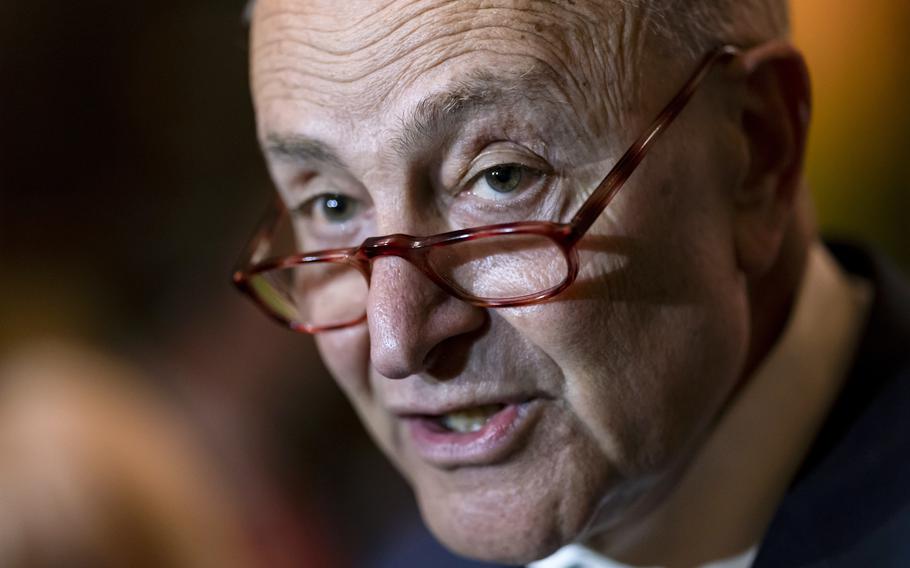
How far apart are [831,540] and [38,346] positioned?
1848 mm

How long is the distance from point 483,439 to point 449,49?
1.54 ft

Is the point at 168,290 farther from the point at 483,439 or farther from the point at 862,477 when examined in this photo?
the point at 862,477

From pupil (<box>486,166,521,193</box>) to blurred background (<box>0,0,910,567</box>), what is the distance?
4.09ft

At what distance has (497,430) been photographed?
114cm

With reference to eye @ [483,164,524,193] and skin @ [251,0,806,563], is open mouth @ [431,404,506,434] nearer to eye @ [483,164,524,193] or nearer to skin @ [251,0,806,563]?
skin @ [251,0,806,563]

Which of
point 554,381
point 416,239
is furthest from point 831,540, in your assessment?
point 416,239

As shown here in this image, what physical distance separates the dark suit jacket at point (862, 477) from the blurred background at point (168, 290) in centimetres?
92

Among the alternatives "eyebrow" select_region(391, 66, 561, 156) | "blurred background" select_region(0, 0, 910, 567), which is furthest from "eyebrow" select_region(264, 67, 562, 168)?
"blurred background" select_region(0, 0, 910, 567)

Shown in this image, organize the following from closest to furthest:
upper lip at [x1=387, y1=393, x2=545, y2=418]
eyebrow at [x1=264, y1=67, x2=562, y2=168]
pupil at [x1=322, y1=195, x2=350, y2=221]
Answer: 1. eyebrow at [x1=264, y1=67, x2=562, y2=168]
2. upper lip at [x1=387, y1=393, x2=545, y2=418]
3. pupil at [x1=322, y1=195, x2=350, y2=221]

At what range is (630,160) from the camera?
105cm

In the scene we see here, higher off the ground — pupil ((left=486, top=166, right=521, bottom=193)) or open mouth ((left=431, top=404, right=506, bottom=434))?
pupil ((left=486, top=166, right=521, bottom=193))

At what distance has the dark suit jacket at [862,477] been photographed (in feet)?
3.77

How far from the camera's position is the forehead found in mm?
1019

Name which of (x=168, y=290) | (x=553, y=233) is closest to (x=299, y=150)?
(x=553, y=233)
